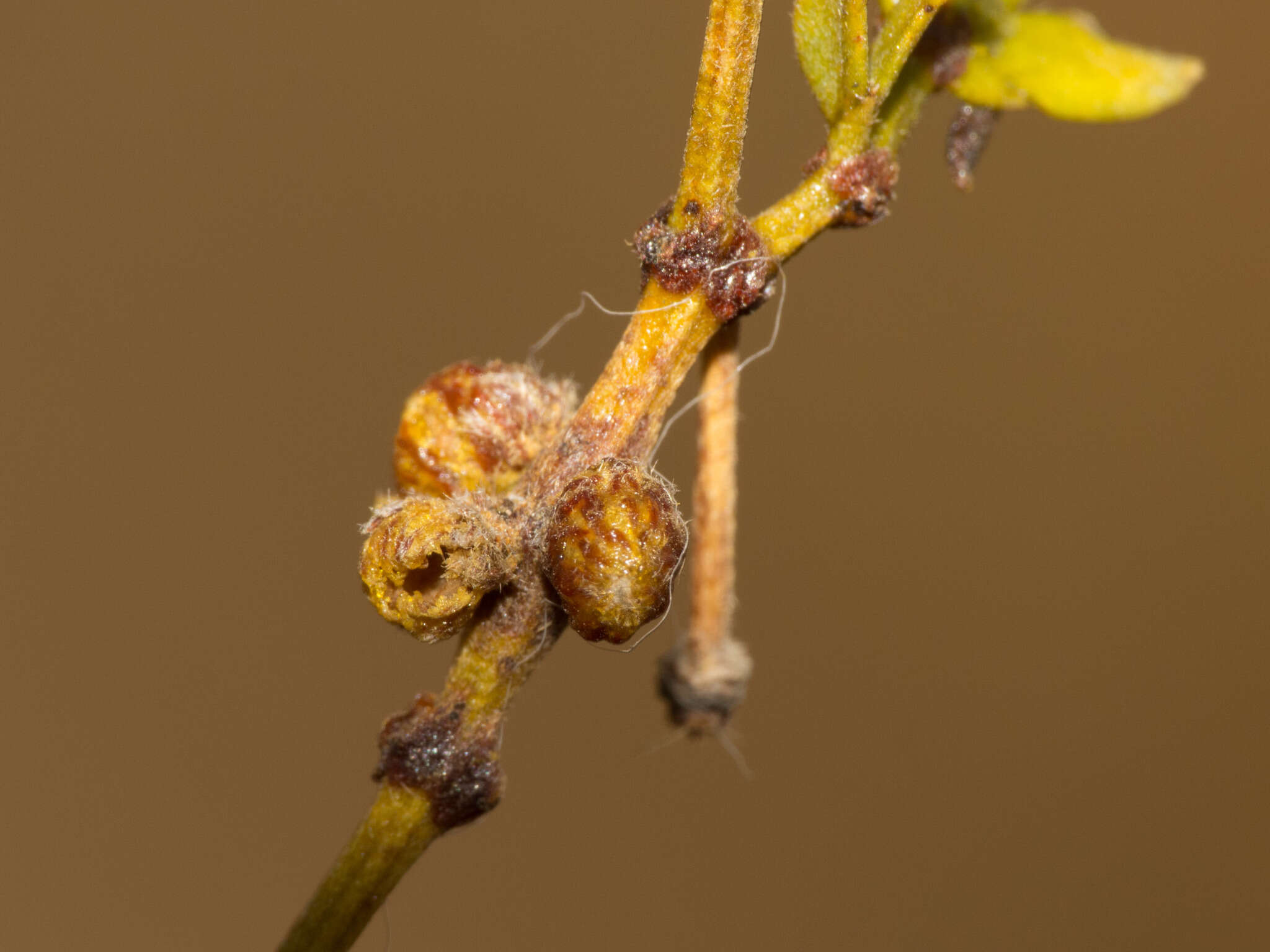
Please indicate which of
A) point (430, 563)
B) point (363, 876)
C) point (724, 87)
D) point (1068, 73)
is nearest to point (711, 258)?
point (724, 87)

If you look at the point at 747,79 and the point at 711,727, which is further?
the point at 711,727

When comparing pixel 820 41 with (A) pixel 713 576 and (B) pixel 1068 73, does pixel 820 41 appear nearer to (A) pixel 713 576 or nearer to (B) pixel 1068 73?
(B) pixel 1068 73

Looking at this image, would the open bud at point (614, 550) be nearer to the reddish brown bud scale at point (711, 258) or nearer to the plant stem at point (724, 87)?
the reddish brown bud scale at point (711, 258)

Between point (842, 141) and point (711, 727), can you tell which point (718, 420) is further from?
point (711, 727)

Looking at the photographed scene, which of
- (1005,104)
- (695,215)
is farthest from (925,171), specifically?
(695,215)

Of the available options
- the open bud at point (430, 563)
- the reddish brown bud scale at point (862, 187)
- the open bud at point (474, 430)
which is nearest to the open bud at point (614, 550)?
the open bud at point (430, 563)

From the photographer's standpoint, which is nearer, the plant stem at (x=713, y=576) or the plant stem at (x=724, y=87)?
the plant stem at (x=724, y=87)
